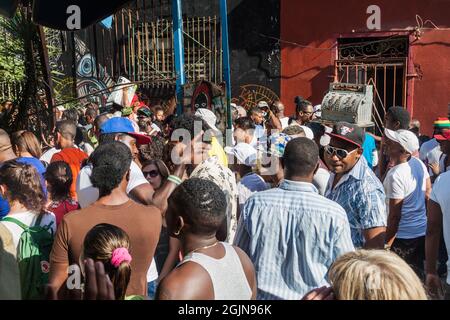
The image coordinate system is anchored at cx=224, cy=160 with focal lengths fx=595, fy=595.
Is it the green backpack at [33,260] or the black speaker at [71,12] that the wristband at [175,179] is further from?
the black speaker at [71,12]

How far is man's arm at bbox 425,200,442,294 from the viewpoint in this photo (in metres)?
3.86

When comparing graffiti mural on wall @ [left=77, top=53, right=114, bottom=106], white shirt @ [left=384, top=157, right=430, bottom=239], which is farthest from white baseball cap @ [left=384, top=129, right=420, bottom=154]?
graffiti mural on wall @ [left=77, top=53, right=114, bottom=106]

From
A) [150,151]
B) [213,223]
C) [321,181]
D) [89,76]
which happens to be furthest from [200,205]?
[89,76]

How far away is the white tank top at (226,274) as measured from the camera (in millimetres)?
2496

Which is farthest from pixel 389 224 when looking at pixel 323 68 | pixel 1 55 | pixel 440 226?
pixel 323 68

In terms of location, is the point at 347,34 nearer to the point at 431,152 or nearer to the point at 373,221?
the point at 431,152

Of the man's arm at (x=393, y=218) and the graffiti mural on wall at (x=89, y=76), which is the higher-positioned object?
the graffiti mural on wall at (x=89, y=76)

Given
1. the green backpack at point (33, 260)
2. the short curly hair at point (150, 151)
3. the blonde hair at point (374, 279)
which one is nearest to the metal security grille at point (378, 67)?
the short curly hair at point (150, 151)

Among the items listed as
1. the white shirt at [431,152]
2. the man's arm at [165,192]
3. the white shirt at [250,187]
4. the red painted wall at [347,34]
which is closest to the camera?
the man's arm at [165,192]

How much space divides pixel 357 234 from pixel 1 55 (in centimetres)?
443

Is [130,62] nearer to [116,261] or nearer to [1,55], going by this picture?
[1,55]

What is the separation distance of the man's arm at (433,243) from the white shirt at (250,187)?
1.27 m

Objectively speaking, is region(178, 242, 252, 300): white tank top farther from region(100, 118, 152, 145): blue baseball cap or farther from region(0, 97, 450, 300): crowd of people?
region(100, 118, 152, 145): blue baseball cap

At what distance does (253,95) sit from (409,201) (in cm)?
864
